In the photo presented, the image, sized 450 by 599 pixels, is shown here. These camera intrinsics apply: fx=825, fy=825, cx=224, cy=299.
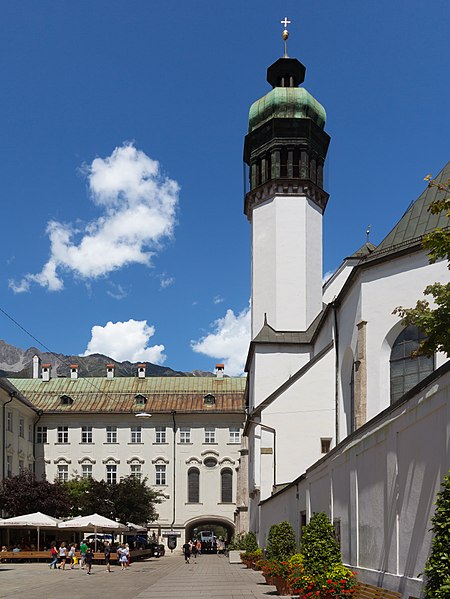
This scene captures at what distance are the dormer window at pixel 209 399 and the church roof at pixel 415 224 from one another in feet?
161

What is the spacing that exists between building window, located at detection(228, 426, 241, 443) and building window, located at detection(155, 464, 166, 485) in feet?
21.6

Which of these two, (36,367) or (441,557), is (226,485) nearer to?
(36,367)

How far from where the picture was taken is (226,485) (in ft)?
241

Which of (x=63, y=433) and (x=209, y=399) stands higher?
(x=209, y=399)

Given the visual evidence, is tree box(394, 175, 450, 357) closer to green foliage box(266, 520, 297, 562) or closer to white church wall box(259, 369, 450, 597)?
white church wall box(259, 369, 450, 597)

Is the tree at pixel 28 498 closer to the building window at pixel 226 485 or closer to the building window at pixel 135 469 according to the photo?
the building window at pixel 135 469

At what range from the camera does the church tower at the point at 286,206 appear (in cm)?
5094

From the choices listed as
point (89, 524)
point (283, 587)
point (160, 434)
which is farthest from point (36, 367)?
point (283, 587)

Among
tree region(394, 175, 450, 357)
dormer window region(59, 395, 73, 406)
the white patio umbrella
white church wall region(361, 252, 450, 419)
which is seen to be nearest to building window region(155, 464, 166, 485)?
dormer window region(59, 395, 73, 406)

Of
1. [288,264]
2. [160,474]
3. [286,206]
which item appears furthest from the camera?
[160,474]

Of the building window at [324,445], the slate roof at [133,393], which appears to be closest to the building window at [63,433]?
the slate roof at [133,393]

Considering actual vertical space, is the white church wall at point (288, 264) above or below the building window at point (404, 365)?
above

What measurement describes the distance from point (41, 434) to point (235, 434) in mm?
17790

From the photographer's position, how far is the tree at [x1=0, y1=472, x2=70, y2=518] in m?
53.8
